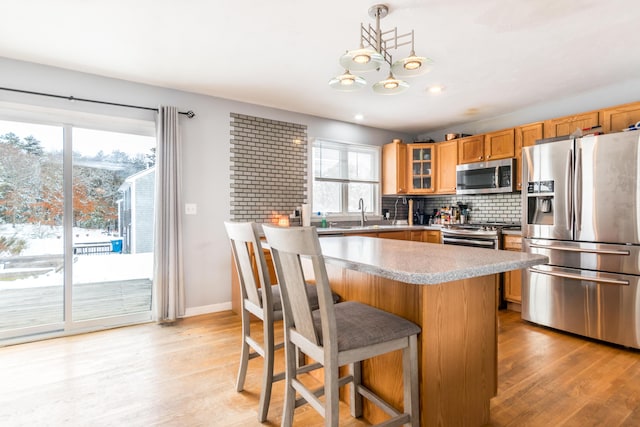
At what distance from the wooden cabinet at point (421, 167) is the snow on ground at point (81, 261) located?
3837 millimetres

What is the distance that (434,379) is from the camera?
1445 millimetres

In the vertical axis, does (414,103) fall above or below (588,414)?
above

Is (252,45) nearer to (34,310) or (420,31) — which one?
(420,31)

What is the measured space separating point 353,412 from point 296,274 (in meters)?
1.05

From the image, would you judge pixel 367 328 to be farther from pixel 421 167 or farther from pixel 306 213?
pixel 421 167

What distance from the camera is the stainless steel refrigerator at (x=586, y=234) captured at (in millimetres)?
2721

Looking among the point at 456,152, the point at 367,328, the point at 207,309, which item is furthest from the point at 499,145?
the point at 207,309

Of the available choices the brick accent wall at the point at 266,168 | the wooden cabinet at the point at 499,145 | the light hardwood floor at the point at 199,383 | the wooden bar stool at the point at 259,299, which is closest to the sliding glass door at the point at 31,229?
the light hardwood floor at the point at 199,383

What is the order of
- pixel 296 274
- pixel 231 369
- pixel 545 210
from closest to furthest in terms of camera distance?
1. pixel 296 274
2. pixel 231 369
3. pixel 545 210

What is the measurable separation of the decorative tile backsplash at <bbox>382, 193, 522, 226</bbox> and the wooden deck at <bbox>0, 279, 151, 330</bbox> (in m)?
3.69

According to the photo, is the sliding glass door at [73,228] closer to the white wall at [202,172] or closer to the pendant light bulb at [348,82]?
the white wall at [202,172]

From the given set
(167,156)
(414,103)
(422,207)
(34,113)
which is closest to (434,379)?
(167,156)

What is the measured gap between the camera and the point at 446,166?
495 cm

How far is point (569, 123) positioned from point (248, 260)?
3748 mm
